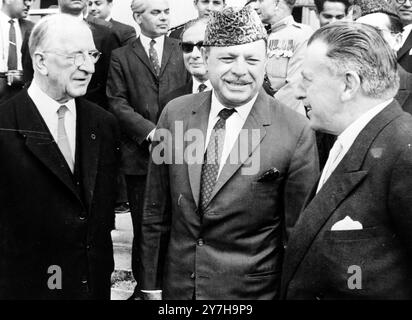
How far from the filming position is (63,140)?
3334mm

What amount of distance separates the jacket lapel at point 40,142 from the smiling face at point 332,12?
299 centimetres

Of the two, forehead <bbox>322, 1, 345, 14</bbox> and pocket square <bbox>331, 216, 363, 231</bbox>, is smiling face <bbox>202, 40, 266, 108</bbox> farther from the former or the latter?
forehead <bbox>322, 1, 345, 14</bbox>

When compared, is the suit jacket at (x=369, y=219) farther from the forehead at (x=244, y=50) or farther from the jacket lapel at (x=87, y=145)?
the jacket lapel at (x=87, y=145)

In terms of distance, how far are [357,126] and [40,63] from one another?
1634mm

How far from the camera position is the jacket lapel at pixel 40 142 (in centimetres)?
319

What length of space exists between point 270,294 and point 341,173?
803mm

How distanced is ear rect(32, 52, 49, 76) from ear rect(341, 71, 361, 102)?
1508mm

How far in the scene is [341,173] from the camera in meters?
2.52

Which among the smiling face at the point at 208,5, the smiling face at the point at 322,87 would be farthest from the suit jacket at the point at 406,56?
the smiling face at the point at 322,87

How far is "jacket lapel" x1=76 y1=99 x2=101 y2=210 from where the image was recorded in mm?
3352

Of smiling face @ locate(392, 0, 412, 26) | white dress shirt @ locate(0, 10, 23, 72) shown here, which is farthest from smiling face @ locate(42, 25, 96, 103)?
smiling face @ locate(392, 0, 412, 26)

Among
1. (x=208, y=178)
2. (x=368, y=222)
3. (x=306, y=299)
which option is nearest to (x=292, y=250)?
(x=306, y=299)

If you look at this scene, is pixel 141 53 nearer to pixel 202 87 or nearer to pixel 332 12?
pixel 202 87

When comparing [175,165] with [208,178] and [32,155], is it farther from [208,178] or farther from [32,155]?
[32,155]
